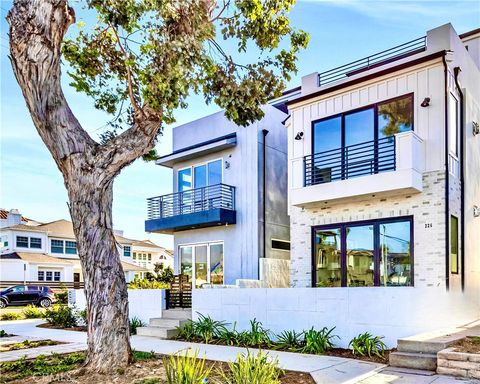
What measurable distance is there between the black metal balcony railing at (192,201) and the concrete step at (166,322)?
4.53 metres

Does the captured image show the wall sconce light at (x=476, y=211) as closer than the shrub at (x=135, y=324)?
Yes

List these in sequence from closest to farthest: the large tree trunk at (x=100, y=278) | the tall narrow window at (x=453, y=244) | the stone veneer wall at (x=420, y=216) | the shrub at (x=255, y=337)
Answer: the large tree trunk at (x=100, y=278) < the shrub at (x=255, y=337) < the stone veneer wall at (x=420, y=216) < the tall narrow window at (x=453, y=244)

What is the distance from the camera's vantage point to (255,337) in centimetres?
1009

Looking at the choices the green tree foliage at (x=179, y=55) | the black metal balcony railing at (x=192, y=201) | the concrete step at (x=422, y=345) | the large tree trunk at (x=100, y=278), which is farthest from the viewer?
the black metal balcony railing at (x=192, y=201)

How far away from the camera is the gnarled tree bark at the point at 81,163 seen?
6.95 m

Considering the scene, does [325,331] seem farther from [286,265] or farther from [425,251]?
[286,265]

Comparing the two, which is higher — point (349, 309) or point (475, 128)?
point (475, 128)

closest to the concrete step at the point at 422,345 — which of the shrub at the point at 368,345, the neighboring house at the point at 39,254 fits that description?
the shrub at the point at 368,345

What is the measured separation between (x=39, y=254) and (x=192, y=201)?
26565mm

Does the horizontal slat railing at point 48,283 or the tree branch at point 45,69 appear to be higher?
the tree branch at point 45,69

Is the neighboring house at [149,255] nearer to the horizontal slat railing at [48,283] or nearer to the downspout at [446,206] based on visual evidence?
the horizontal slat railing at [48,283]

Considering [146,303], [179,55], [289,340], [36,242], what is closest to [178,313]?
[146,303]

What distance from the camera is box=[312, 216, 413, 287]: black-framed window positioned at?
10.9 m

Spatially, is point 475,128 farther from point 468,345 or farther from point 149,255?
point 149,255
